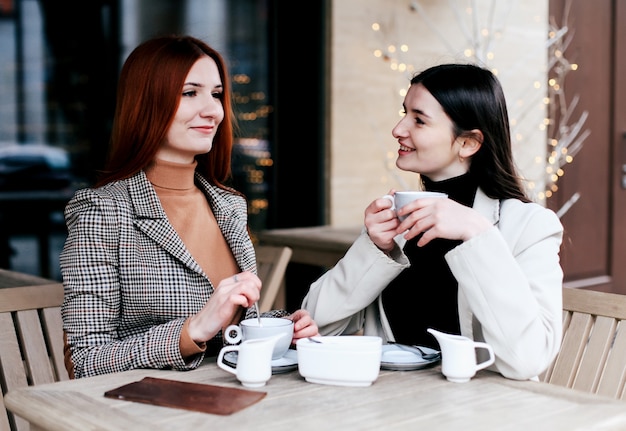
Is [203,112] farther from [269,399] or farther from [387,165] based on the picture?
[387,165]

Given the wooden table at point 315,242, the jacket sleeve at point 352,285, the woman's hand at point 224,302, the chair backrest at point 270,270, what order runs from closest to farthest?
the woman's hand at point 224,302 → the jacket sleeve at point 352,285 → the chair backrest at point 270,270 → the wooden table at point 315,242

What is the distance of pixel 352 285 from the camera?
1.72m

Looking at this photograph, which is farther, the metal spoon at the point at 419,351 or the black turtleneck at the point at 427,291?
the black turtleneck at the point at 427,291

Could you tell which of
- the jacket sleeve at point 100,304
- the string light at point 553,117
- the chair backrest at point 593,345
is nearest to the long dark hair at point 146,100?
the jacket sleeve at point 100,304

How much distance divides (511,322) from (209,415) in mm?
565

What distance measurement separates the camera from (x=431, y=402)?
1301 millimetres

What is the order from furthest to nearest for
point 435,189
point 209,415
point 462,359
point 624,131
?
point 624,131 < point 435,189 < point 462,359 < point 209,415

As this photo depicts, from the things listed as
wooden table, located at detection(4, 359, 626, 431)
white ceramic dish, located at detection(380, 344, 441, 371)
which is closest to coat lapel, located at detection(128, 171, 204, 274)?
wooden table, located at detection(4, 359, 626, 431)

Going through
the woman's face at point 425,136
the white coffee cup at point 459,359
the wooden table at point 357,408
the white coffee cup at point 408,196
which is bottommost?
the wooden table at point 357,408

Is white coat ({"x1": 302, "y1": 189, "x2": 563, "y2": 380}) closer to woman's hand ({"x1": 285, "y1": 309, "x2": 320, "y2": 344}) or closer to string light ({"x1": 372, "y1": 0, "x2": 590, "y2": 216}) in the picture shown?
woman's hand ({"x1": 285, "y1": 309, "x2": 320, "y2": 344})

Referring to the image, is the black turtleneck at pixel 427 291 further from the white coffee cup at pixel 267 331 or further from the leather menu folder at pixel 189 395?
the leather menu folder at pixel 189 395

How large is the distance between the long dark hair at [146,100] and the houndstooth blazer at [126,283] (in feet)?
0.21

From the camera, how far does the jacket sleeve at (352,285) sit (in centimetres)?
168

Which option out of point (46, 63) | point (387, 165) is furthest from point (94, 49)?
point (387, 165)
